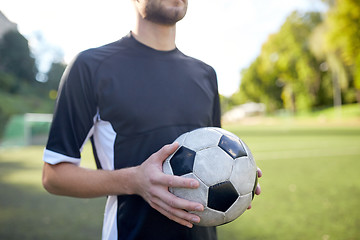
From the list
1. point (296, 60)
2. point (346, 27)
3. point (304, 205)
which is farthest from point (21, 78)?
point (296, 60)

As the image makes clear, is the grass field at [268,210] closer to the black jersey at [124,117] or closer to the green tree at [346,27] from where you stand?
the black jersey at [124,117]

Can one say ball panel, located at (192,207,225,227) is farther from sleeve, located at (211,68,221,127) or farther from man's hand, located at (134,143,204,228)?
sleeve, located at (211,68,221,127)

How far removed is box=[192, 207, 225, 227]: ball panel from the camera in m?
1.14

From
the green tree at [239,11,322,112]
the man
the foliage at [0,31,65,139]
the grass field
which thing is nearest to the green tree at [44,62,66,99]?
the foliage at [0,31,65,139]

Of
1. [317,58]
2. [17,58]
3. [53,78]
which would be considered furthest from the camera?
[53,78]

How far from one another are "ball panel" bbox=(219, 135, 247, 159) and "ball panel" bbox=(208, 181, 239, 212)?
0.13 m

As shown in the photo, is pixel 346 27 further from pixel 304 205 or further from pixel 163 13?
pixel 163 13

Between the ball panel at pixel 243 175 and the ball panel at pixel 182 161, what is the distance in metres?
0.19

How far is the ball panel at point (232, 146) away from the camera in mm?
1233

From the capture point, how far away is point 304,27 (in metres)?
37.4

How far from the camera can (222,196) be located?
117cm

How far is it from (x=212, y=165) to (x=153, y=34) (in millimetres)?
770

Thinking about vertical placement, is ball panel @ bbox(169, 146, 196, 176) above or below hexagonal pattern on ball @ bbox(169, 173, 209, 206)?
above

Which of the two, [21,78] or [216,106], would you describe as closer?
[216,106]
